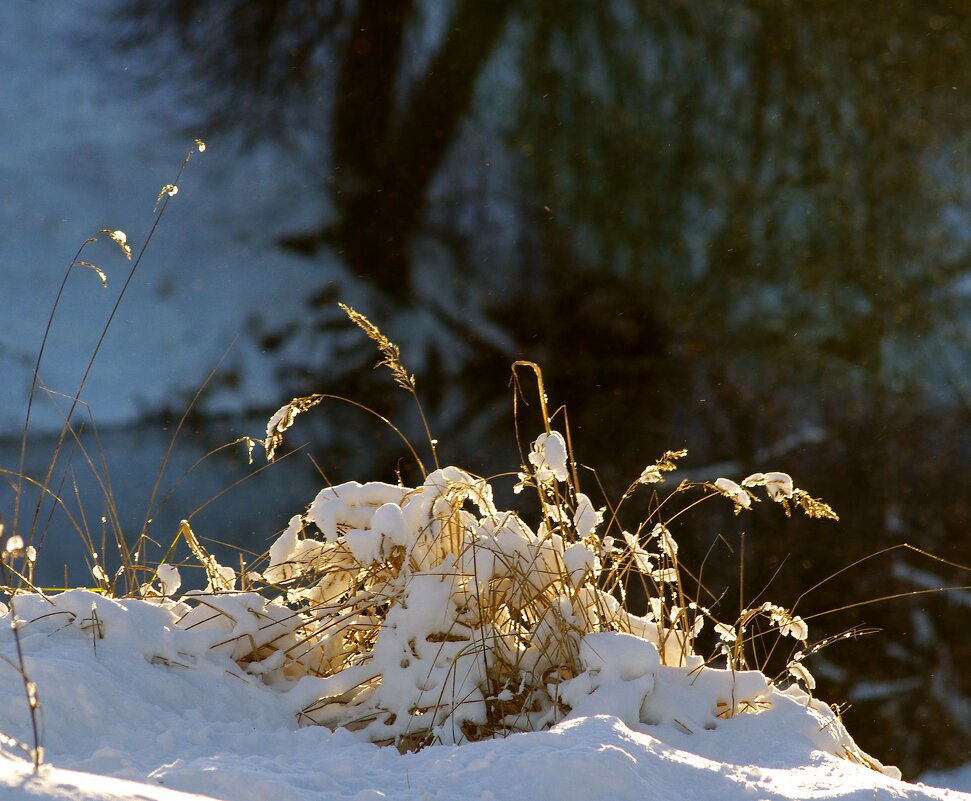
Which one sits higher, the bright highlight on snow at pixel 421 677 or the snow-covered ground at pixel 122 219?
the snow-covered ground at pixel 122 219

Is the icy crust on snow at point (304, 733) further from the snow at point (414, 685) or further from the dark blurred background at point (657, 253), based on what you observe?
the dark blurred background at point (657, 253)

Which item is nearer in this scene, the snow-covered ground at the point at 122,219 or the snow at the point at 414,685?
the snow at the point at 414,685

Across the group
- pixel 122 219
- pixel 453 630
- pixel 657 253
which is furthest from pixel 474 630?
pixel 657 253

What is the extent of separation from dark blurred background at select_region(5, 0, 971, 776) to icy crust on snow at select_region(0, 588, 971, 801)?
→ 241 cm

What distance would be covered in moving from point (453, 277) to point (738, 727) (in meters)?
2.78

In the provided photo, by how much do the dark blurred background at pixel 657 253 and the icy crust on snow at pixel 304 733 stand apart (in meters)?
2.41

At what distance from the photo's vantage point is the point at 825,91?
396 cm

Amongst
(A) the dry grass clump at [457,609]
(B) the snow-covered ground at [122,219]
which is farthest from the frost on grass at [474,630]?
(B) the snow-covered ground at [122,219]

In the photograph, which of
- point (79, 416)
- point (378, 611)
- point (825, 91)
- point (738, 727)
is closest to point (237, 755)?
point (378, 611)

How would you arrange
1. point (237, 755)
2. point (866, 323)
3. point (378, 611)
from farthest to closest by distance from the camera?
point (866, 323) < point (378, 611) < point (237, 755)

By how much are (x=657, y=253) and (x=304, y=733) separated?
3094 mm

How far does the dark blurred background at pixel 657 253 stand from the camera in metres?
3.57

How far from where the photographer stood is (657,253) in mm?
3766

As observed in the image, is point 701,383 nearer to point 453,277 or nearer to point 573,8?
point 453,277
